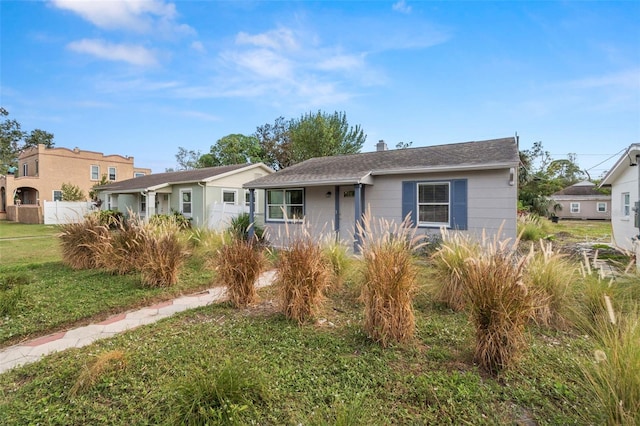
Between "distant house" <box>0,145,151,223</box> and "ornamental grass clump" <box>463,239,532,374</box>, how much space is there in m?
36.0

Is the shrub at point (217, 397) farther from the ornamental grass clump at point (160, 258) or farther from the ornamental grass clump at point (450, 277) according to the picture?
the ornamental grass clump at point (160, 258)

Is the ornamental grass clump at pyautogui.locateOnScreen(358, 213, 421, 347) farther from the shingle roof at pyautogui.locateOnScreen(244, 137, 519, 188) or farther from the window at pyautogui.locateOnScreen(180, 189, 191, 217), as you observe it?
the window at pyautogui.locateOnScreen(180, 189, 191, 217)

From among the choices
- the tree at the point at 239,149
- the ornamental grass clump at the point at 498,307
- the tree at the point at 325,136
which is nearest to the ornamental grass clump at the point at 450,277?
the ornamental grass clump at the point at 498,307

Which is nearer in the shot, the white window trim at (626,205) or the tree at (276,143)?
the white window trim at (626,205)

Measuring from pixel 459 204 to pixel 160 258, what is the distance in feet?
27.1

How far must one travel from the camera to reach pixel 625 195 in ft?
36.3

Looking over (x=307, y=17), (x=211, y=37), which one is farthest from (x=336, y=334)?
(x=211, y=37)

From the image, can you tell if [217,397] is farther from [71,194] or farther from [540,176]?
[540,176]

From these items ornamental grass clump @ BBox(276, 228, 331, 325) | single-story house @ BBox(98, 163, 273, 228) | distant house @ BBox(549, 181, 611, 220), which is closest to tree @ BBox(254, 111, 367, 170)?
single-story house @ BBox(98, 163, 273, 228)

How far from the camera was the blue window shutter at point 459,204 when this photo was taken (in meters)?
9.20

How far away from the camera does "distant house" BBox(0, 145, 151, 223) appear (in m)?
28.9

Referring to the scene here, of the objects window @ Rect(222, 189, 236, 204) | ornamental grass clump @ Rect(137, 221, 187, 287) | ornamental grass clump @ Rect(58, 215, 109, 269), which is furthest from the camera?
window @ Rect(222, 189, 236, 204)

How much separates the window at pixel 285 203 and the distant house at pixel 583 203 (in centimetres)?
3226

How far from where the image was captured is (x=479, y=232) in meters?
9.06
